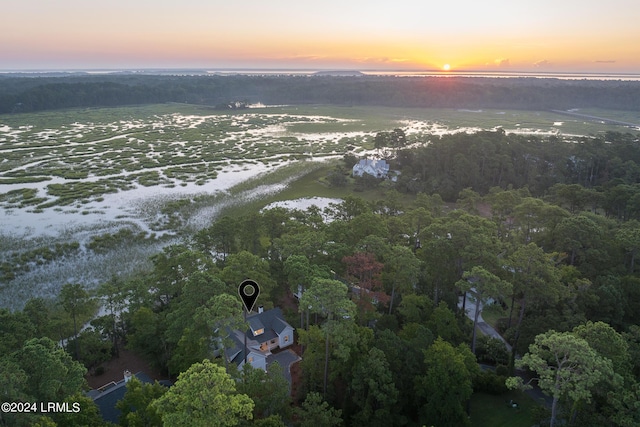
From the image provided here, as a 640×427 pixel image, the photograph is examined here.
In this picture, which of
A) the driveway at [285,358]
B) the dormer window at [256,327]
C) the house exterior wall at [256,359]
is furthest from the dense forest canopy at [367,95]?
the house exterior wall at [256,359]

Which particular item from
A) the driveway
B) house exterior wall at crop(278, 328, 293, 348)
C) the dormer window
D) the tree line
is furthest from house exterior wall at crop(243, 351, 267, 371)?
house exterior wall at crop(278, 328, 293, 348)

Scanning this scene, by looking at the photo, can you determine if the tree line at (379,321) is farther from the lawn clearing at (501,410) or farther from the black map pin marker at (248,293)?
the black map pin marker at (248,293)

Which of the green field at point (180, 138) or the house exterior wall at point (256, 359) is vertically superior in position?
the green field at point (180, 138)

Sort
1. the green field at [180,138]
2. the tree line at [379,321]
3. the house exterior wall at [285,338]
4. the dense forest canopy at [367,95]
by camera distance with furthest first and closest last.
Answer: the dense forest canopy at [367,95], the green field at [180,138], the house exterior wall at [285,338], the tree line at [379,321]

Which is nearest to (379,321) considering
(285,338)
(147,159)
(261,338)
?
(285,338)

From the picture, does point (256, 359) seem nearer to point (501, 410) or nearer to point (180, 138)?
point (501, 410)

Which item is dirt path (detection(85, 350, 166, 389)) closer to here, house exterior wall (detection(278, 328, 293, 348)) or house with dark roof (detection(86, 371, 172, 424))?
house with dark roof (detection(86, 371, 172, 424))

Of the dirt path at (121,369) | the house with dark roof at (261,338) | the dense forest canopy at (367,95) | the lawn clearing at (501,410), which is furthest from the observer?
the dense forest canopy at (367,95)

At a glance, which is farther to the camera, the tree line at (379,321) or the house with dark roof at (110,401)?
the house with dark roof at (110,401)
